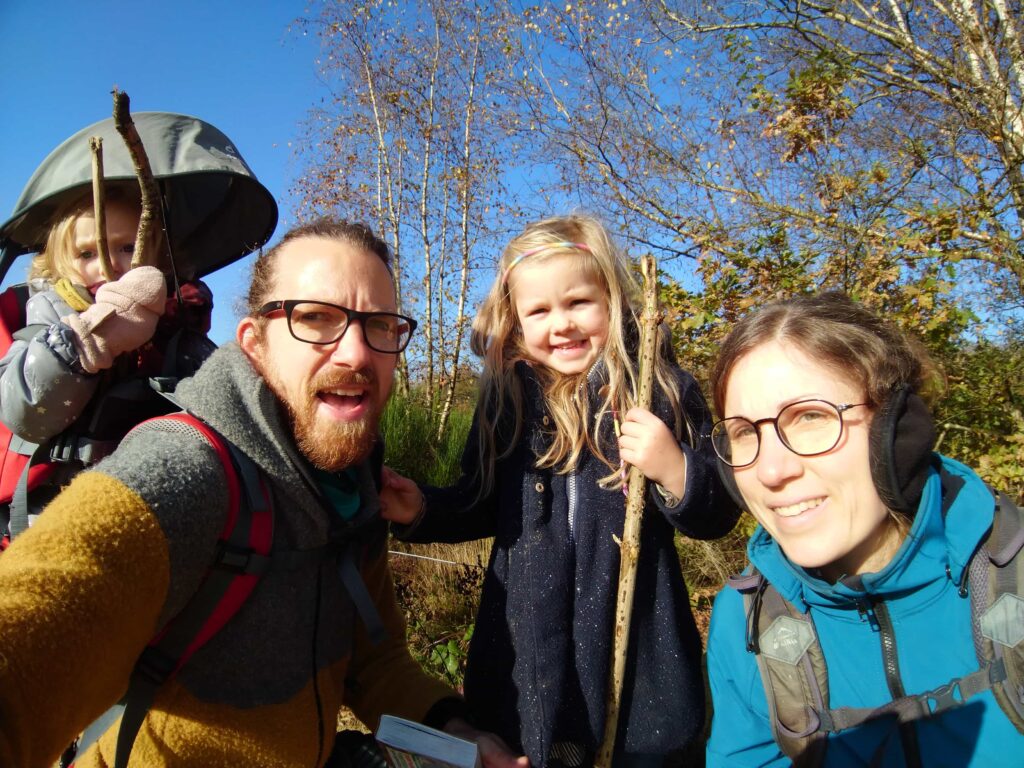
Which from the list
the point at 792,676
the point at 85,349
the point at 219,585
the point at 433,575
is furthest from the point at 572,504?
the point at 433,575

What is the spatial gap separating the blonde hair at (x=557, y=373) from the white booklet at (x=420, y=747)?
97 cm

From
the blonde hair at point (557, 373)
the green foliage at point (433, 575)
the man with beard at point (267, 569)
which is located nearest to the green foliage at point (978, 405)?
the blonde hair at point (557, 373)

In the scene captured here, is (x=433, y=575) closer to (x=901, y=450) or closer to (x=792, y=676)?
(x=792, y=676)

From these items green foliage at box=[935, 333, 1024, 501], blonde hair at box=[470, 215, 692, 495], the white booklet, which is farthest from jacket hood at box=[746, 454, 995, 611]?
green foliage at box=[935, 333, 1024, 501]

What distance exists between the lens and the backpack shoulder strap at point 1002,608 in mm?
1352

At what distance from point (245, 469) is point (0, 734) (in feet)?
2.11

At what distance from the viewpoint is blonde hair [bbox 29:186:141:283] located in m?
2.10

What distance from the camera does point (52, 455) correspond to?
1793 mm

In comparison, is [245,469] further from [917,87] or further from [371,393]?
[917,87]

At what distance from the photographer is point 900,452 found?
1472 millimetres

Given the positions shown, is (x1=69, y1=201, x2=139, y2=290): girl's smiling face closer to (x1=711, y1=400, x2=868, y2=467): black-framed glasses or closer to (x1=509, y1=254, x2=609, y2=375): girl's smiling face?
(x1=509, y1=254, x2=609, y2=375): girl's smiling face

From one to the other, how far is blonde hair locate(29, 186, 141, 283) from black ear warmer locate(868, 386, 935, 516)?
2452 millimetres

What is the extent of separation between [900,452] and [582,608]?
1046 mm

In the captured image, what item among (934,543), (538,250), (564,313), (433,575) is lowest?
(433,575)
